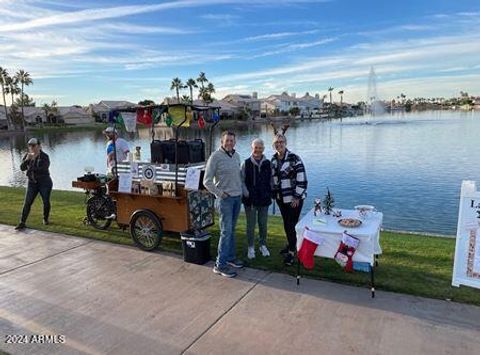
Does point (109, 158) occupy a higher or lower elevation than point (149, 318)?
higher

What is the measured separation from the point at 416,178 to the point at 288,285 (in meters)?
15.8

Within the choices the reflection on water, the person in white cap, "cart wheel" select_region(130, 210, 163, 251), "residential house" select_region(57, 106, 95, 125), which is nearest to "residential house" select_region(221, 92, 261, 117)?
"residential house" select_region(57, 106, 95, 125)

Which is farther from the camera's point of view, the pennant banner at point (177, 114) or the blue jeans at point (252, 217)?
the pennant banner at point (177, 114)

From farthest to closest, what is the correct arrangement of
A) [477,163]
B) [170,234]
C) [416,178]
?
[477,163] → [416,178] → [170,234]

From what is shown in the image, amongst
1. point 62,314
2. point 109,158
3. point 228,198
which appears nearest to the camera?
point 62,314

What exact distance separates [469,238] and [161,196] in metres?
4.58

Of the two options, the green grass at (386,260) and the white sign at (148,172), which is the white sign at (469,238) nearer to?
the green grass at (386,260)

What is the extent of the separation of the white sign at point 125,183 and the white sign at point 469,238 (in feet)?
17.1

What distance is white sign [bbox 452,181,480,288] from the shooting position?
5008 millimetres

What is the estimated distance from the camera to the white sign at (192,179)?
655 centimetres

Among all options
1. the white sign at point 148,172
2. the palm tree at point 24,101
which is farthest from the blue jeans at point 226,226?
the palm tree at point 24,101

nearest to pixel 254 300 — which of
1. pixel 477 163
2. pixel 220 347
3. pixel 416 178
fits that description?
pixel 220 347

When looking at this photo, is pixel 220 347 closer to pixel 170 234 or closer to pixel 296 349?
pixel 296 349

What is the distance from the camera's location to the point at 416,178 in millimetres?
19234
